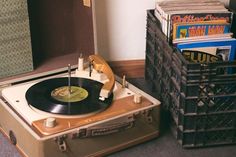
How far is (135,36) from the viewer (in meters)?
1.71

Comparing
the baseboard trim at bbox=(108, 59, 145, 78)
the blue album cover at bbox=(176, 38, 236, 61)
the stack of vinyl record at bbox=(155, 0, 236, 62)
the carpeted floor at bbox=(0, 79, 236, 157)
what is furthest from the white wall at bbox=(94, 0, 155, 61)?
the carpeted floor at bbox=(0, 79, 236, 157)

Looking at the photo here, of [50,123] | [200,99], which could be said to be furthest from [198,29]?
[50,123]

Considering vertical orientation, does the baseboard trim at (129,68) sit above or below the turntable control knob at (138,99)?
below

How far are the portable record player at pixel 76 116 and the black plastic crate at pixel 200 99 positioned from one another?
0.08 meters

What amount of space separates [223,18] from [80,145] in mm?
566

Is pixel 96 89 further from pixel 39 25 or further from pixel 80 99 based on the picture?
pixel 39 25

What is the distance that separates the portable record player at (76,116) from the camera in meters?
1.17

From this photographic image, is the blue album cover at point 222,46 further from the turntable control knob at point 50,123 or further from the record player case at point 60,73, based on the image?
the turntable control knob at point 50,123

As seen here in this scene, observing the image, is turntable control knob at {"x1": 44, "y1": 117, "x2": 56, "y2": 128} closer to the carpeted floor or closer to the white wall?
the carpeted floor

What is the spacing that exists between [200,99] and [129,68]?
52 centimetres

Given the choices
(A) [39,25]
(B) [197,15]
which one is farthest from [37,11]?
(B) [197,15]

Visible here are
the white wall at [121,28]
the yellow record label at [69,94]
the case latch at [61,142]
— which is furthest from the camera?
the white wall at [121,28]

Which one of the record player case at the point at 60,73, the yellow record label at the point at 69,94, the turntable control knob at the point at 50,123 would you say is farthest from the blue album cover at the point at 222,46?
the turntable control knob at the point at 50,123

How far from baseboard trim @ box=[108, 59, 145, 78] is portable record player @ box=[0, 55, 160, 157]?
1.02 feet
